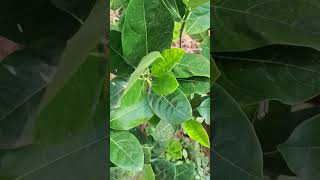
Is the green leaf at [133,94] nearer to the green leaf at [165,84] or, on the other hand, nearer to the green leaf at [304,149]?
the green leaf at [165,84]

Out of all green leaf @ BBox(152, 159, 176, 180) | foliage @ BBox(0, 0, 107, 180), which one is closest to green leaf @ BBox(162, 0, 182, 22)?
foliage @ BBox(0, 0, 107, 180)

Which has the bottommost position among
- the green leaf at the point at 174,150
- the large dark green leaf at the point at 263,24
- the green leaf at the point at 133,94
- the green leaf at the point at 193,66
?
the green leaf at the point at 174,150

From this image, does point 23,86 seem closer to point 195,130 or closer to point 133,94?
point 133,94

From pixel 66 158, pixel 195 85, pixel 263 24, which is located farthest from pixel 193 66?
pixel 66 158

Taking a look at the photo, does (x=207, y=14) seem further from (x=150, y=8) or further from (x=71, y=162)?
(x=71, y=162)

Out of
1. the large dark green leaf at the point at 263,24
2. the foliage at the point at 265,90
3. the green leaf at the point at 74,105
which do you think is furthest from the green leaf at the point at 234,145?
the green leaf at the point at 74,105

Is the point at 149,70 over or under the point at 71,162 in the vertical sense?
over

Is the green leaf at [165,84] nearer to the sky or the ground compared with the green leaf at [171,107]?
nearer to the sky

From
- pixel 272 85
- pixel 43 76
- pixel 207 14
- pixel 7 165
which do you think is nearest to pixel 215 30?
pixel 207 14
